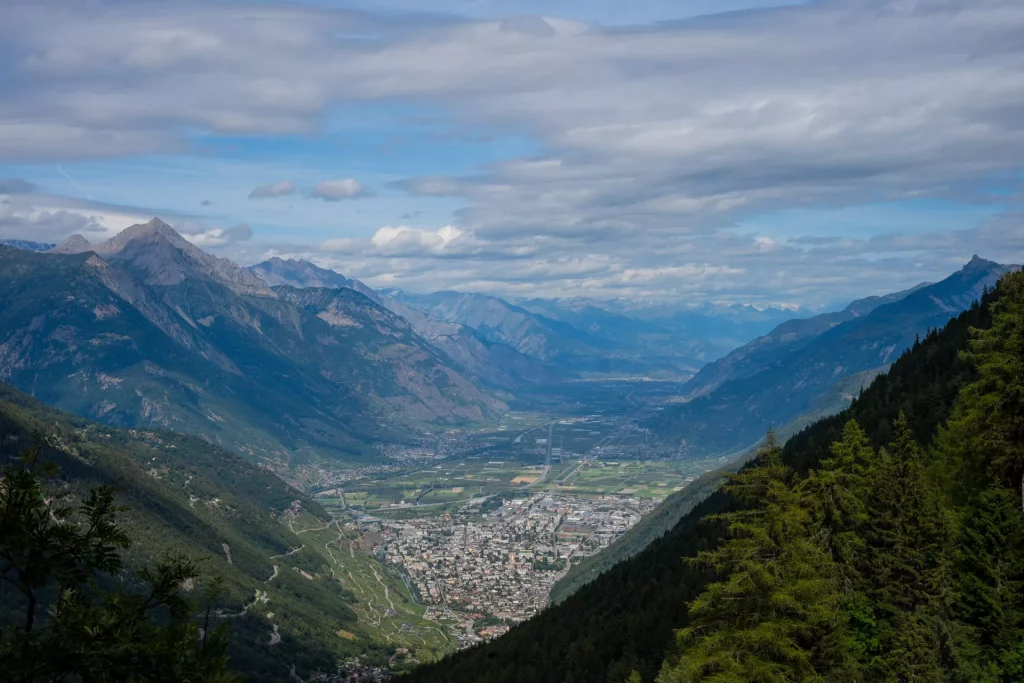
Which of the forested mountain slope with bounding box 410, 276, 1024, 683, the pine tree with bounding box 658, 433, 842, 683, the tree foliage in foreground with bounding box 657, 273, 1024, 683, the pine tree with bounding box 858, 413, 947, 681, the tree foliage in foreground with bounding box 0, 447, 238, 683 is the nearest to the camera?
the tree foliage in foreground with bounding box 0, 447, 238, 683

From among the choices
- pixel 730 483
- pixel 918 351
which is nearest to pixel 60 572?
pixel 730 483

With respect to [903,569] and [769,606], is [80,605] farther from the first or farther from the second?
[903,569]

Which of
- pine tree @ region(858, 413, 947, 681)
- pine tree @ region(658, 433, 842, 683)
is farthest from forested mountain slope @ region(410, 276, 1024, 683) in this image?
pine tree @ region(658, 433, 842, 683)

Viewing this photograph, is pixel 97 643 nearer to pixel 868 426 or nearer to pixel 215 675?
pixel 215 675

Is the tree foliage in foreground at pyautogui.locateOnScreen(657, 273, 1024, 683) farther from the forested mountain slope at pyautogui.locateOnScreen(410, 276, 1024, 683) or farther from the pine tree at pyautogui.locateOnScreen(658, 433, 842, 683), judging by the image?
the forested mountain slope at pyautogui.locateOnScreen(410, 276, 1024, 683)

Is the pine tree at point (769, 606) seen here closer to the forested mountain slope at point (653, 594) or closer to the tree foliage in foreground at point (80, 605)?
the tree foliage in foreground at point (80, 605)

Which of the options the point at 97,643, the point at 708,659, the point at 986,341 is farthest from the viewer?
the point at 986,341

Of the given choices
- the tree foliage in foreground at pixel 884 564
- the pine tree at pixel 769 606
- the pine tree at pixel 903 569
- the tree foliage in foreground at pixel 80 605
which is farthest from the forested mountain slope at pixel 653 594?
the tree foliage in foreground at pixel 80 605
